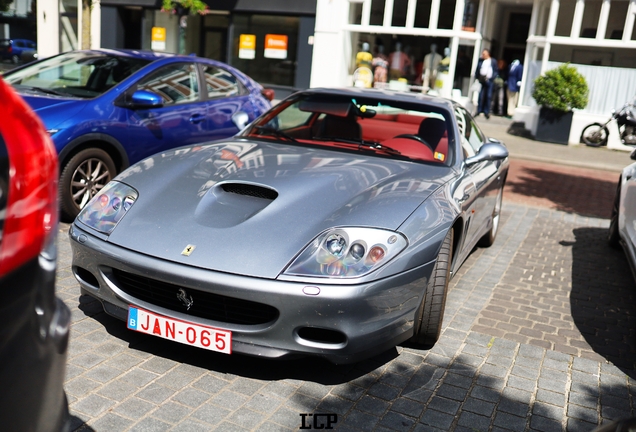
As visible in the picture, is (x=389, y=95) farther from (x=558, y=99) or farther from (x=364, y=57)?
(x=364, y=57)

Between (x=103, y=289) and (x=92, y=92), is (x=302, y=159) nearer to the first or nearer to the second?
(x=103, y=289)

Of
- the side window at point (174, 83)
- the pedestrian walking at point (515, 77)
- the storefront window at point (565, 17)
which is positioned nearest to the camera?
the side window at point (174, 83)

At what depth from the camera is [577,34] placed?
59.1 feet

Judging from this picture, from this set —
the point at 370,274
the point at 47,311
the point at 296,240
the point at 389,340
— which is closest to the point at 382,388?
the point at 389,340

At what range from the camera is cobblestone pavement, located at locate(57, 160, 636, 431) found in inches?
122

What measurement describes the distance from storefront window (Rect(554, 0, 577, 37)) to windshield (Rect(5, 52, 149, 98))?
14.8m

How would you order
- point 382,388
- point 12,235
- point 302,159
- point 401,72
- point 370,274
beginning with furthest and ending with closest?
point 401,72 < point 302,159 < point 382,388 < point 370,274 < point 12,235

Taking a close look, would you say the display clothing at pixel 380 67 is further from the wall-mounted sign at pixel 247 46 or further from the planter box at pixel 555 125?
the planter box at pixel 555 125

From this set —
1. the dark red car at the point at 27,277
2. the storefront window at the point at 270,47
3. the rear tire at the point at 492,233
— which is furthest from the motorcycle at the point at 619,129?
the dark red car at the point at 27,277

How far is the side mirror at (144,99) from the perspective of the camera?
20.7 ft

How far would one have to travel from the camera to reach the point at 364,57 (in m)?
20.3

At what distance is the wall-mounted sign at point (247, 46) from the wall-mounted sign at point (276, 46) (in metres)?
0.53

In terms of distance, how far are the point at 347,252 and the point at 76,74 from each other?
4551 mm

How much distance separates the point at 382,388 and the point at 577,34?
A: 671 inches
